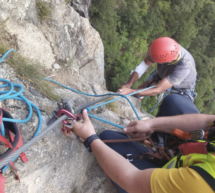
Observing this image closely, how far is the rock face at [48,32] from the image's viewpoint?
2.03 m

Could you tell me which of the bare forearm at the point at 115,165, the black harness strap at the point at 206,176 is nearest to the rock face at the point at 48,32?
the bare forearm at the point at 115,165

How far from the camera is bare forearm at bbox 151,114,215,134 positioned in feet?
4.86

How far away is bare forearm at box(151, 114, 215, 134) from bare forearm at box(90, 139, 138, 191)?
672 millimetres

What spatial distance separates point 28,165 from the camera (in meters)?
1.18

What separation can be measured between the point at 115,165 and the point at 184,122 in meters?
0.87

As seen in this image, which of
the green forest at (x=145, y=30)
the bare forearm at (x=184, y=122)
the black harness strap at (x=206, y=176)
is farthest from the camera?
the green forest at (x=145, y=30)

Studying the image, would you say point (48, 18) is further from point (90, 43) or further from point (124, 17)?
point (124, 17)

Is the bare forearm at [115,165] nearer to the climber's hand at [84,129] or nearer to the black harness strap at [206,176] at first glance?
the climber's hand at [84,129]

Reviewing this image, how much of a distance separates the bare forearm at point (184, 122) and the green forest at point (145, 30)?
7200mm

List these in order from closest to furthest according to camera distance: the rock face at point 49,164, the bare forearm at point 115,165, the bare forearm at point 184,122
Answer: the bare forearm at point 115,165 → the rock face at point 49,164 → the bare forearm at point 184,122

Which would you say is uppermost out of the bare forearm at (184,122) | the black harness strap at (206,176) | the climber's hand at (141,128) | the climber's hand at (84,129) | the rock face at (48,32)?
the rock face at (48,32)

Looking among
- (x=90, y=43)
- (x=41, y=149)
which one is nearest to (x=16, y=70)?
(x=41, y=149)

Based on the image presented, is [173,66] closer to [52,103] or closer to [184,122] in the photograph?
[184,122]

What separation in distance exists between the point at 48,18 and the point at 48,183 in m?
2.46
